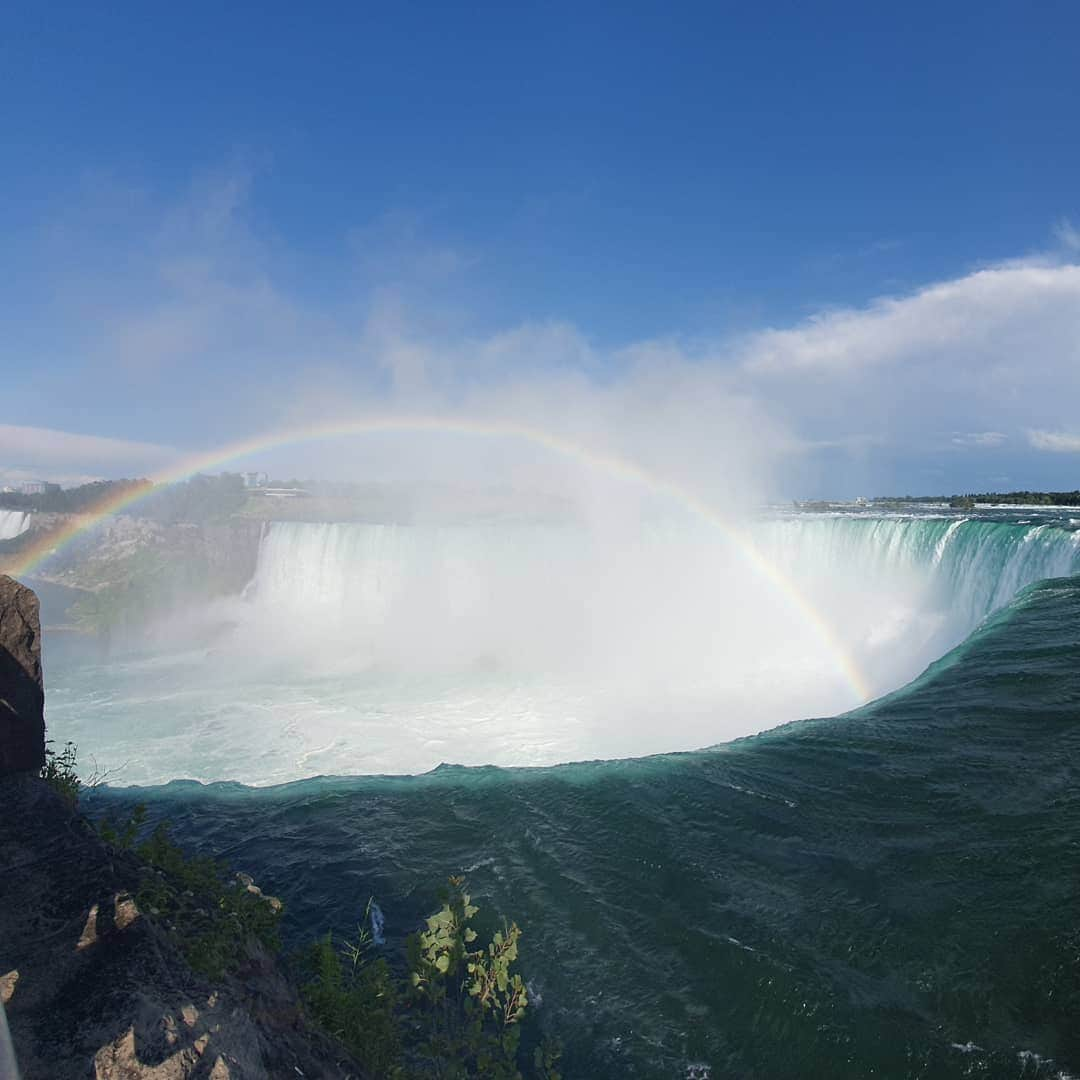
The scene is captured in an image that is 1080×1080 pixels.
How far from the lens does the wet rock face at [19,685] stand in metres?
4.56

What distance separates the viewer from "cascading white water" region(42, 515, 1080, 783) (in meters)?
16.0

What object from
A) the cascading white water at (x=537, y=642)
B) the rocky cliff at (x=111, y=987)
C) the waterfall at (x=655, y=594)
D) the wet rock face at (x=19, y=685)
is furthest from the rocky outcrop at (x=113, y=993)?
the waterfall at (x=655, y=594)

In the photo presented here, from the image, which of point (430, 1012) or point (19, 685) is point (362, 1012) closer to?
point (430, 1012)

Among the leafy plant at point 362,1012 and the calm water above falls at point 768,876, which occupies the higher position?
the leafy plant at point 362,1012

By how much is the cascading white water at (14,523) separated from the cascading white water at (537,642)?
930 inches

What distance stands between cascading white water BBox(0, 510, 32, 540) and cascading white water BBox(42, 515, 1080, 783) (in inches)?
930

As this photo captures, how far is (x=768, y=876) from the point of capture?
19.5 feet

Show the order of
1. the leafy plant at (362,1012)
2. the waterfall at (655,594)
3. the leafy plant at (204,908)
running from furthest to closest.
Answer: the waterfall at (655,594) < the leafy plant at (362,1012) < the leafy plant at (204,908)

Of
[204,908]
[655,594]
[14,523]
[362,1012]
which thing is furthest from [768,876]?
[14,523]

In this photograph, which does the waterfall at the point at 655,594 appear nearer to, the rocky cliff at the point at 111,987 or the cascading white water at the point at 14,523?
the rocky cliff at the point at 111,987

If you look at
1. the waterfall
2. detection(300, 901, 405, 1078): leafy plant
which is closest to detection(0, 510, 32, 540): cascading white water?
the waterfall

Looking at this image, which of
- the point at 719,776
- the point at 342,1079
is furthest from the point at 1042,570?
the point at 342,1079

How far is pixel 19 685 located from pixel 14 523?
5421 cm

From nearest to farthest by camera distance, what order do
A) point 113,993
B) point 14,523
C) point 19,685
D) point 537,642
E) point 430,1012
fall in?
point 113,993, point 430,1012, point 19,685, point 537,642, point 14,523
